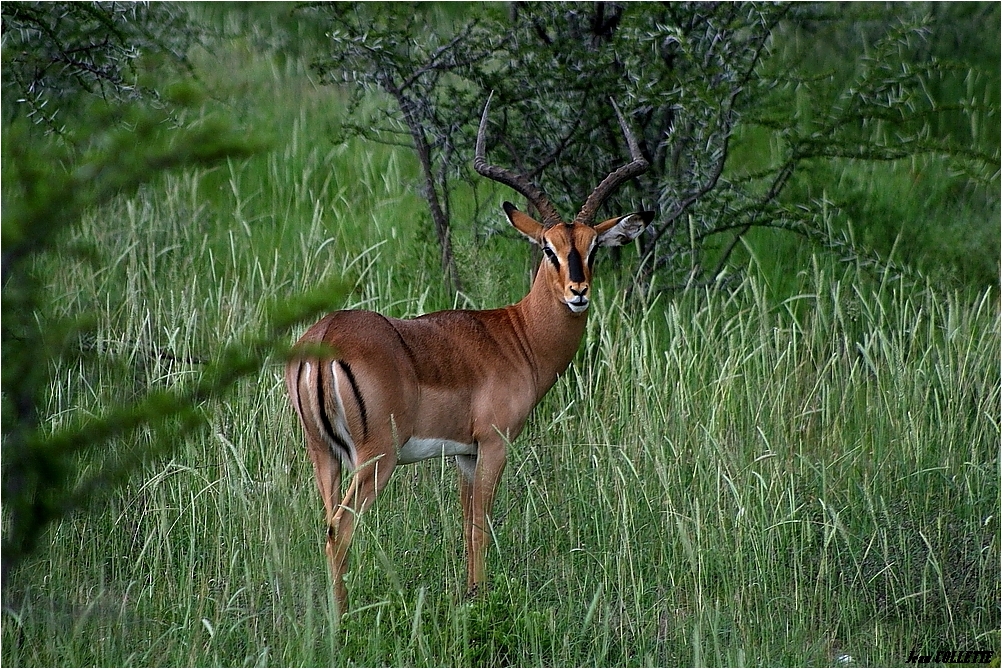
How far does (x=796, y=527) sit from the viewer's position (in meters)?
4.21

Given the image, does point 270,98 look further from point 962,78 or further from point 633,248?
point 962,78

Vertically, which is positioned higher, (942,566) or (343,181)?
(343,181)

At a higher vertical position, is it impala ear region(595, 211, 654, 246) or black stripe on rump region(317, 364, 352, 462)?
impala ear region(595, 211, 654, 246)

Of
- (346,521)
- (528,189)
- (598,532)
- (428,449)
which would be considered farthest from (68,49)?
(598,532)

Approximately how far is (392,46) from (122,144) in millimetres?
4192

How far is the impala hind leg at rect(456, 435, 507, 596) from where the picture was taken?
13.3ft

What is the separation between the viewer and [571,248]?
4.14 meters

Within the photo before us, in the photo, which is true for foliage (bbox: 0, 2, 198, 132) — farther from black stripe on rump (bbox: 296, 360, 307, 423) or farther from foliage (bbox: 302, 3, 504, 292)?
black stripe on rump (bbox: 296, 360, 307, 423)

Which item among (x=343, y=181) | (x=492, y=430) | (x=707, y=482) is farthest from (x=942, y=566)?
(x=343, y=181)

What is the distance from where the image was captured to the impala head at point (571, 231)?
13.5ft

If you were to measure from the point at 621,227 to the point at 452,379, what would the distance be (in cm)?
97

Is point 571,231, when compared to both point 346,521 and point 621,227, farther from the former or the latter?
point 346,521

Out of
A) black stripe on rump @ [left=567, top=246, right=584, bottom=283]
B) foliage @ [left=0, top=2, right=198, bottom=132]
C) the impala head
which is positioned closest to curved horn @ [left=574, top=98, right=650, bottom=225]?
the impala head

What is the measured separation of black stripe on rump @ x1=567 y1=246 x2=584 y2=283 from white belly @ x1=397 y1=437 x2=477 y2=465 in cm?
72
